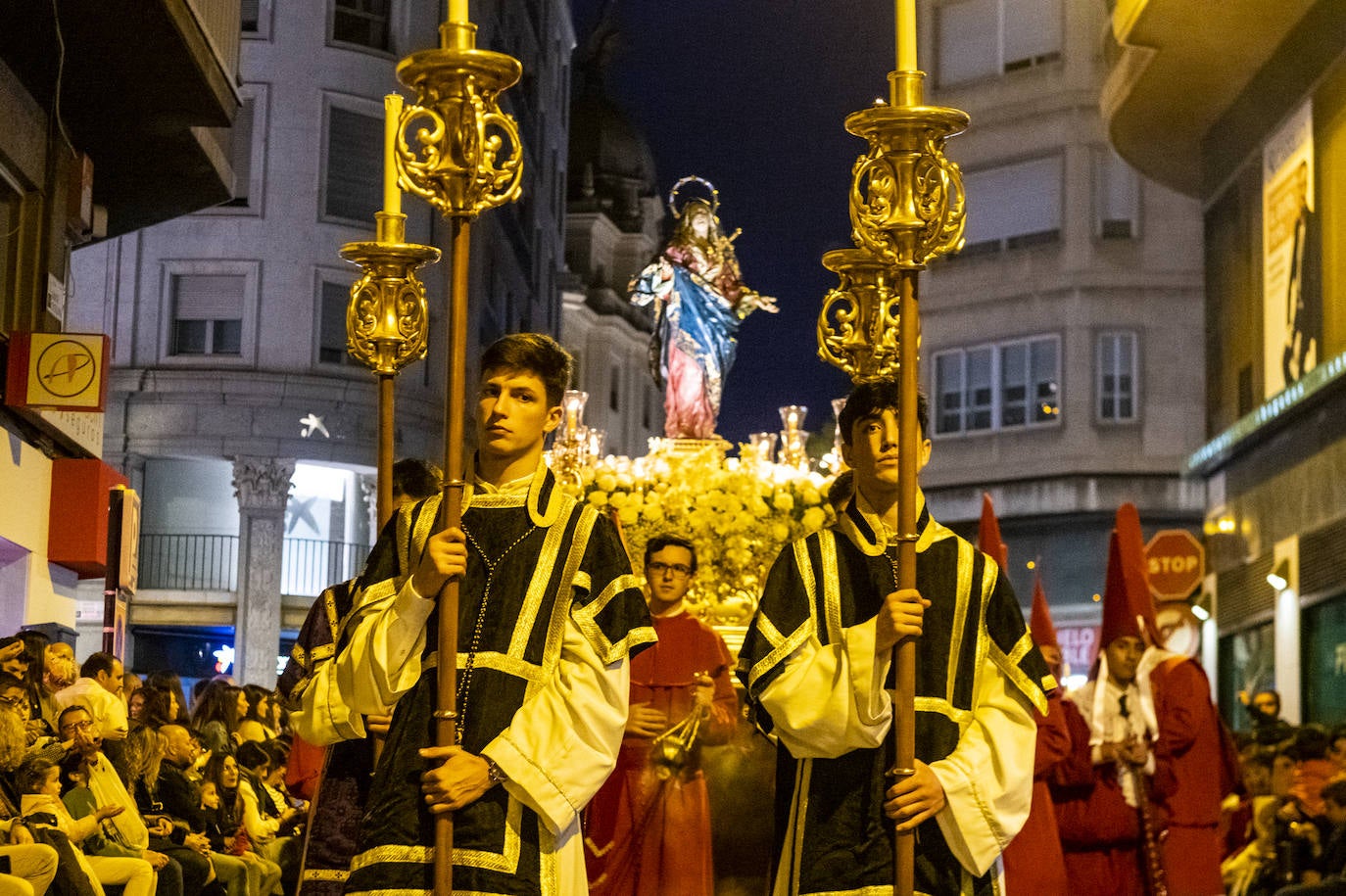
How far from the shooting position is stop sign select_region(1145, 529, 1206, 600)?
914 inches

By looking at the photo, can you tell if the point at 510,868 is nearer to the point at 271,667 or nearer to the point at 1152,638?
the point at 1152,638

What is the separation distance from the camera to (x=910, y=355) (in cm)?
481

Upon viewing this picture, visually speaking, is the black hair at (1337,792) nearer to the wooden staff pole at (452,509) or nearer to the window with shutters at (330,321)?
the wooden staff pole at (452,509)

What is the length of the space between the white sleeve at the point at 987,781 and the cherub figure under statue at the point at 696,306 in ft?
30.3

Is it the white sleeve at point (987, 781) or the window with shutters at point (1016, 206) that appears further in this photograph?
the window with shutters at point (1016, 206)

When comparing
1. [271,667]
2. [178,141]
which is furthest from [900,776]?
[271,667]

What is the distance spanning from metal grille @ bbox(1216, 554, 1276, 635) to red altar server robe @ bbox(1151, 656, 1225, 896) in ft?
34.8

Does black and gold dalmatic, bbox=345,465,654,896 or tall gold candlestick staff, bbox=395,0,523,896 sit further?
tall gold candlestick staff, bbox=395,0,523,896

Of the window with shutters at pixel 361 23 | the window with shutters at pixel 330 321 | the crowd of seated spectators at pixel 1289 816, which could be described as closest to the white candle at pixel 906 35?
the crowd of seated spectators at pixel 1289 816

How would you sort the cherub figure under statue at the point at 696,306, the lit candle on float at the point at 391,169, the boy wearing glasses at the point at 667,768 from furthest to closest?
the cherub figure under statue at the point at 696,306
the boy wearing glasses at the point at 667,768
the lit candle on float at the point at 391,169

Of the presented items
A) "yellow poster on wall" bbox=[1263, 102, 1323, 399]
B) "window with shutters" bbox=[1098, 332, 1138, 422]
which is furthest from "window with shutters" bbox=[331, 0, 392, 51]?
"yellow poster on wall" bbox=[1263, 102, 1323, 399]

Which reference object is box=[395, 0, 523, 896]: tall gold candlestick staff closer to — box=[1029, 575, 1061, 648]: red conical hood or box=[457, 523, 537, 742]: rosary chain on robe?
box=[457, 523, 537, 742]: rosary chain on robe

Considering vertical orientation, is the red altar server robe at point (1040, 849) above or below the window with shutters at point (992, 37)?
below

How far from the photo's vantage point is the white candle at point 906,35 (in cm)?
490
